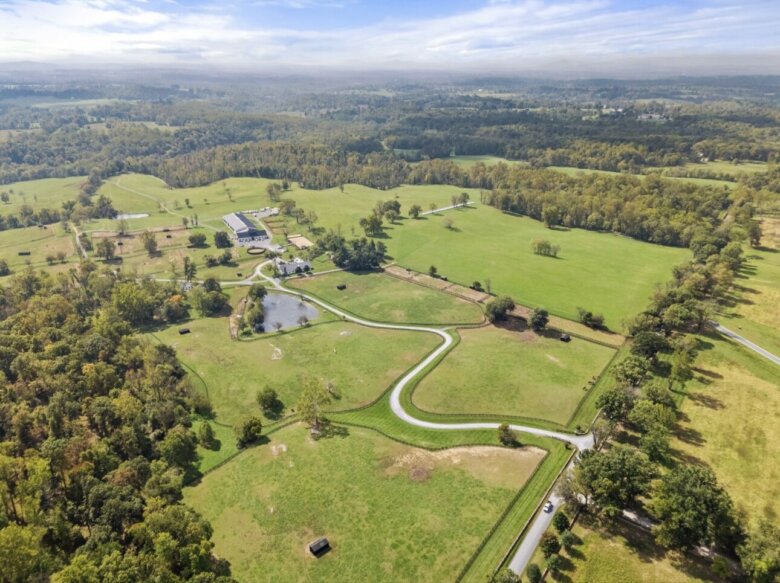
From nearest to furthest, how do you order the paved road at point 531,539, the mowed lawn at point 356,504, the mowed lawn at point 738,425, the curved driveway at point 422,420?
1. the paved road at point 531,539
2. the mowed lawn at point 356,504
3. the mowed lawn at point 738,425
4. the curved driveway at point 422,420

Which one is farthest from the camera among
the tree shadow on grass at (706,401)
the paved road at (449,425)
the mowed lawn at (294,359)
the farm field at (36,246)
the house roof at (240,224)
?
the house roof at (240,224)

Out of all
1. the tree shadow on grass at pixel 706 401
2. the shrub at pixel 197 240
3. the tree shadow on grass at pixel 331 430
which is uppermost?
the shrub at pixel 197 240

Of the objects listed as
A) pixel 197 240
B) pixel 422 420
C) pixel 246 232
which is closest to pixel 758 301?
pixel 422 420

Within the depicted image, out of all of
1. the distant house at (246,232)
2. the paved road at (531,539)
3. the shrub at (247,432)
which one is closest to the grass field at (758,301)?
the paved road at (531,539)

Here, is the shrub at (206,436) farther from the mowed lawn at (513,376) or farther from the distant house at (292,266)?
the distant house at (292,266)

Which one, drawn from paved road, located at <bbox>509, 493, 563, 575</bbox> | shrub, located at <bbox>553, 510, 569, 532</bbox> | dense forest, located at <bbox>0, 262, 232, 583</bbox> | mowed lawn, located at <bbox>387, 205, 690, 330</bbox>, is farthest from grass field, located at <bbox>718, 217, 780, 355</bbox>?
dense forest, located at <bbox>0, 262, 232, 583</bbox>

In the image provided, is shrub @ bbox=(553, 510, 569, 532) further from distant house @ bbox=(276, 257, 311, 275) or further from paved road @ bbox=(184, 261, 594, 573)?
distant house @ bbox=(276, 257, 311, 275)
